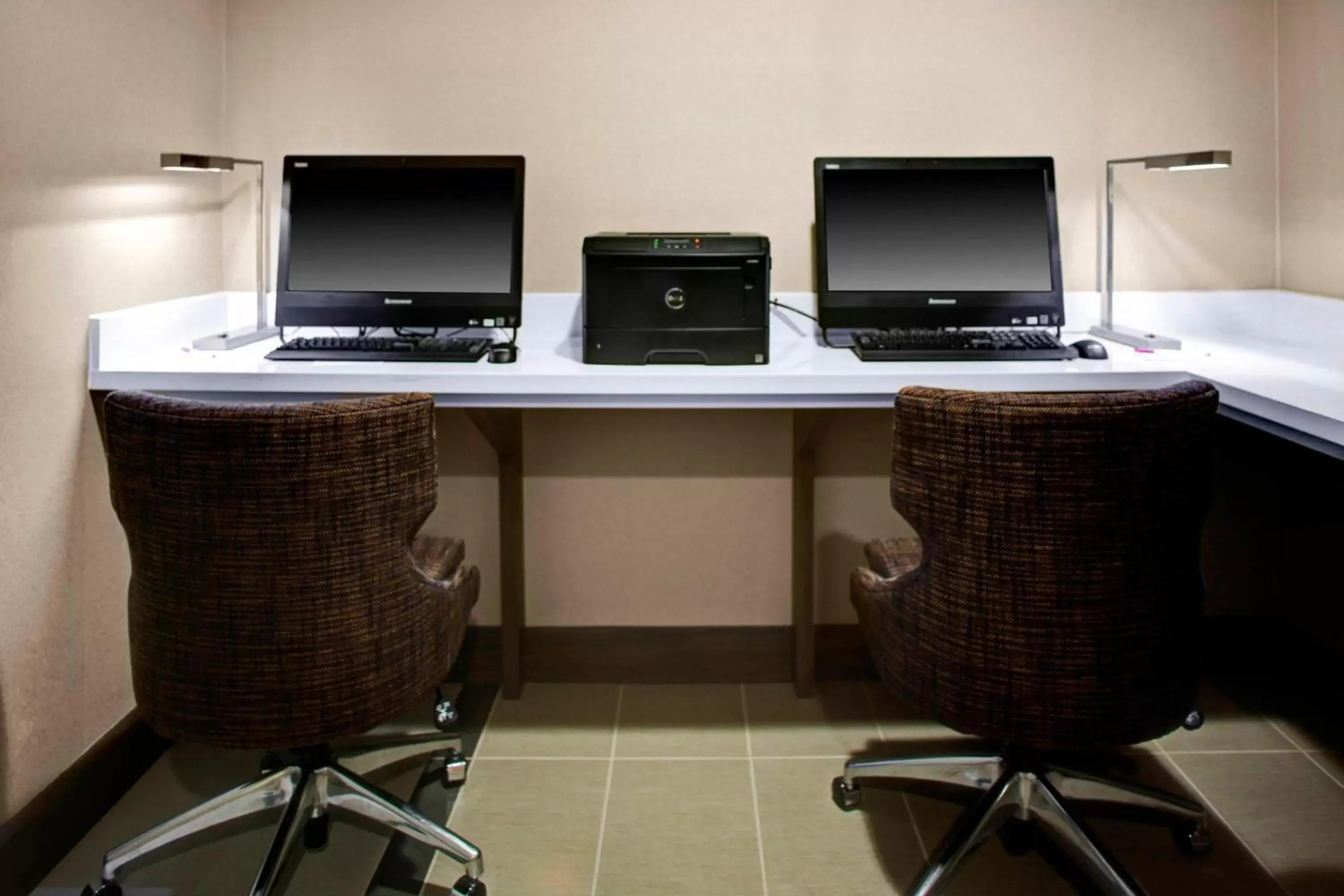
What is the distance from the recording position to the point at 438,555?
88.6 inches

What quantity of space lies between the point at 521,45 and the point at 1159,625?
202 cm

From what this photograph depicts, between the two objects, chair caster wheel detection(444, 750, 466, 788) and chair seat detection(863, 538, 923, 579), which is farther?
chair caster wheel detection(444, 750, 466, 788)

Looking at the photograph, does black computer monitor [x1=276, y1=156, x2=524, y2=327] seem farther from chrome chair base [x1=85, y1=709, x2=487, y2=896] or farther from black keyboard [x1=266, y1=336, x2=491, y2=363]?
chrome chair base [x1=85, y1=709, x2=487, y2=896]

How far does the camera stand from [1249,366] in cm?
239

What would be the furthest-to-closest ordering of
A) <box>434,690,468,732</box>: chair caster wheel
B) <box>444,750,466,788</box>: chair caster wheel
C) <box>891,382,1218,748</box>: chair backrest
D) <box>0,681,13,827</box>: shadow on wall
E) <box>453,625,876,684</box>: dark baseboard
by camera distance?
<box>453,625,876,684</box>: dark baseboard
<box>434,690,468,732</box>: chair caster wheel
<box>444,750,466,788</box>: chair caster wheel
<box>0,681,13,827</box>: shadow on wall
<box>891,382,1218,748</box>: chair backrest

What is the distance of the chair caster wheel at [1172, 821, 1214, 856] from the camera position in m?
2.12

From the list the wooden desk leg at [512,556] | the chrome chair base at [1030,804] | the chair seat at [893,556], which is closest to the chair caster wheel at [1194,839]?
the chrome chair base at [1030,804]

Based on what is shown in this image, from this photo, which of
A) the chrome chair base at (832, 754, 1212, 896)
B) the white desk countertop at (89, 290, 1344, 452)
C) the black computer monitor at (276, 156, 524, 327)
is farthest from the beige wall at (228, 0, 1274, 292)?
the chrome chair base at (832, 754, 1212, 896)

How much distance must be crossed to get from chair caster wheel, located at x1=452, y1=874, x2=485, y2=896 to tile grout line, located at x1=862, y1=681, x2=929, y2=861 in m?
0.82

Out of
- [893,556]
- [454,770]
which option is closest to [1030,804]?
[893,556]

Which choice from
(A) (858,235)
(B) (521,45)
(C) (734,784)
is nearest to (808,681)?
(C) (734,784)

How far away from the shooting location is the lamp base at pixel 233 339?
2.55 meters

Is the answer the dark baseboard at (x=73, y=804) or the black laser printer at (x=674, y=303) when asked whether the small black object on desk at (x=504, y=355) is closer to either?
the black laser printer at (x=674, y=303)

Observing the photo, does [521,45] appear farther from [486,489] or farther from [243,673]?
[243,673]
